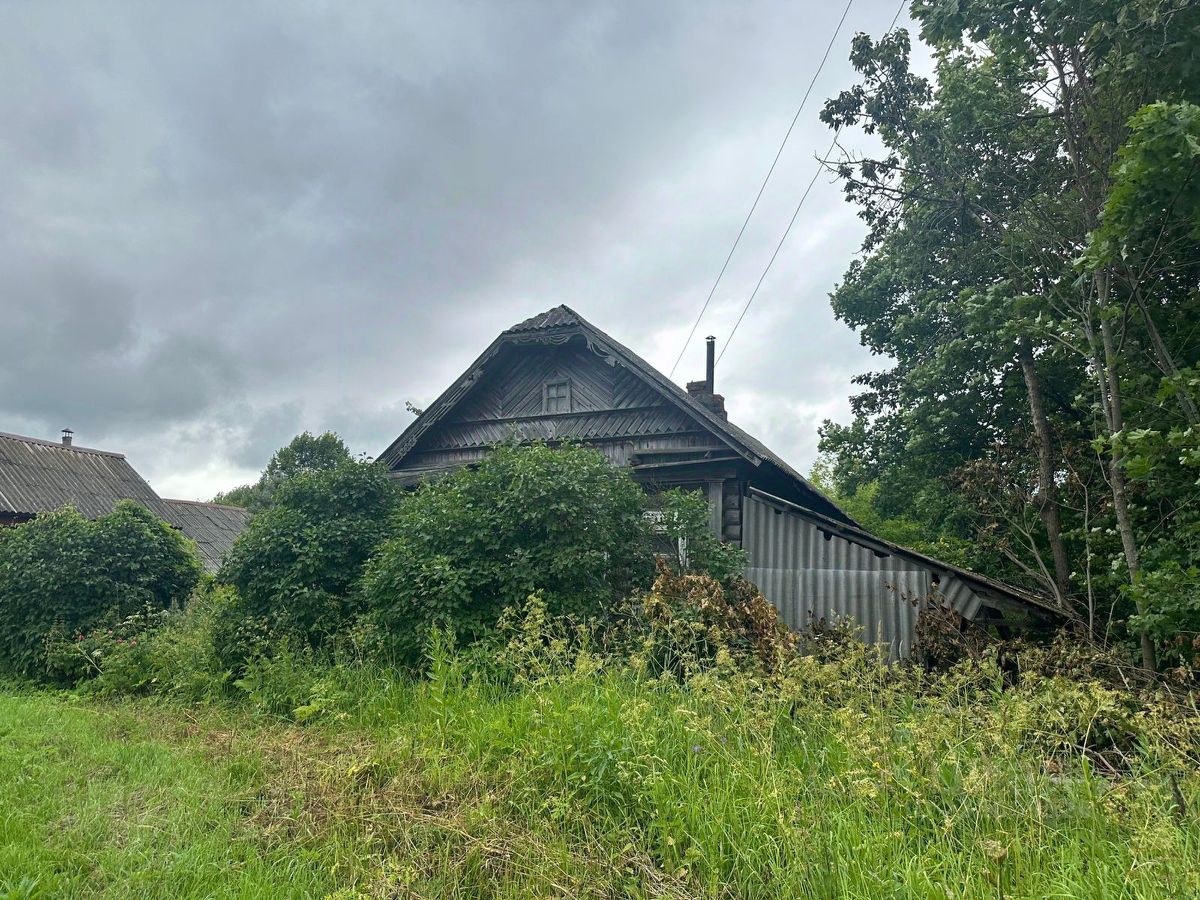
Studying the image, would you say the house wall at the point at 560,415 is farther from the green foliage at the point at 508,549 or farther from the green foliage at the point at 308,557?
the green foliage at the point at 508,549

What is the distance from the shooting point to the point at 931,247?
11.6 metres

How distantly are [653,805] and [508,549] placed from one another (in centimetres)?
407

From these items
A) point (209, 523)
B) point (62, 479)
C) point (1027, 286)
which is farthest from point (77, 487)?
point (1027, 286)

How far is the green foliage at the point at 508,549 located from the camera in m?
6.75

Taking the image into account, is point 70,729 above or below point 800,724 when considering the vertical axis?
below

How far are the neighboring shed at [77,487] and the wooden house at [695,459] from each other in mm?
11298

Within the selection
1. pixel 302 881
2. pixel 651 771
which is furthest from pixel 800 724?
pixel 302 881

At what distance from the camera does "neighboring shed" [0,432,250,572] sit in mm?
20203

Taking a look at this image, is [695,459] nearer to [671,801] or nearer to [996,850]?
[671,801]

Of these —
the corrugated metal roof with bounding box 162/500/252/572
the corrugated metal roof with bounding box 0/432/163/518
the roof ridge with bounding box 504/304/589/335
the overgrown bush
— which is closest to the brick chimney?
the roof ridge with bounding box 504/304/589/335

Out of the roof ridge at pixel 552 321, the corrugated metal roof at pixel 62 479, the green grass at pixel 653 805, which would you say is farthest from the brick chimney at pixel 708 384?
the corrugated metal roof at pixel 62 479

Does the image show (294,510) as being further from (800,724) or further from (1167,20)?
(1167,20)

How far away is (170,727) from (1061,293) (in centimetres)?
1064

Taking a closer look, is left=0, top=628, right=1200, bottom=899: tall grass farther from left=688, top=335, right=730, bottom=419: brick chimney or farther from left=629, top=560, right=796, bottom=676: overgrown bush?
left=688, top=335, right=730, bottom=419: brick chimney
